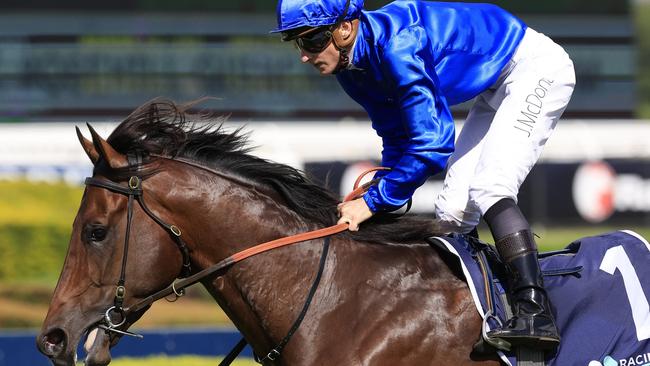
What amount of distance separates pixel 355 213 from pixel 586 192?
7.92 meters

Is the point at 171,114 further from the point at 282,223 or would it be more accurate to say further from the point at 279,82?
the point at 279,82

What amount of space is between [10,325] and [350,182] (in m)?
3.27

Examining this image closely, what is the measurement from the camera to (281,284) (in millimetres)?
3043

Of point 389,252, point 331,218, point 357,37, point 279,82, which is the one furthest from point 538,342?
point 279,82

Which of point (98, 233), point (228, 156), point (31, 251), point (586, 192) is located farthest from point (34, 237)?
point (98, 233)

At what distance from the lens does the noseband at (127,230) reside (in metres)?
2.93

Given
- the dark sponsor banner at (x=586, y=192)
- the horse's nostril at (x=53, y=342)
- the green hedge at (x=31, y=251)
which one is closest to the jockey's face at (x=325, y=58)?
the horse's nostril at (x=53, y=342)

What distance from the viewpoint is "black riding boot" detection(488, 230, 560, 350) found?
2.90 metres

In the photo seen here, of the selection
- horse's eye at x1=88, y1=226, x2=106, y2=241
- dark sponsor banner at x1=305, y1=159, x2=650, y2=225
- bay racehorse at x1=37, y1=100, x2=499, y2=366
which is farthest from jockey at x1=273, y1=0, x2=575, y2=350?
dark sponsor banner at x1=305, y1=159, x2=650, y2=225

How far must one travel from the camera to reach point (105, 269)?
2.94 meters

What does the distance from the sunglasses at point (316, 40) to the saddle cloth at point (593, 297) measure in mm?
680

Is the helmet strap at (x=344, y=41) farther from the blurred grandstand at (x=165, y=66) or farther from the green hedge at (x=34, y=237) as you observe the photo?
the blurred grandstand at (x=165, y=66)

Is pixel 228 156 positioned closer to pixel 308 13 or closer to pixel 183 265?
pixel 183 265

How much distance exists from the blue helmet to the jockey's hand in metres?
0.55
